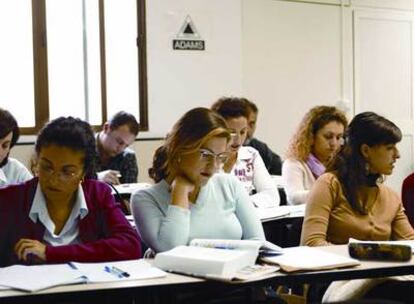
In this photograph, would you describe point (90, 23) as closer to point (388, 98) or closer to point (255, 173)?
point (255, 173)

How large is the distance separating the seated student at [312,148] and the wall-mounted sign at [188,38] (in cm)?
207

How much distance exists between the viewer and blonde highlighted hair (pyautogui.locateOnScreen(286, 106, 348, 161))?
3.79 m

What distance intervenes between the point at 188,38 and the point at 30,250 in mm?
3940

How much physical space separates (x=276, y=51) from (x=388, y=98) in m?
1.51

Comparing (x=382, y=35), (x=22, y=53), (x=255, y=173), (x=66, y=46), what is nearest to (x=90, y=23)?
(x=66, y=46)

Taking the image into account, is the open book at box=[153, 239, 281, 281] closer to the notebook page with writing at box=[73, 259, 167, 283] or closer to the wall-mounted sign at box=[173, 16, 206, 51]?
the notebook page with writing at box=[73, 259, 167, 283]

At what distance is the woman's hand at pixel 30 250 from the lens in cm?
193

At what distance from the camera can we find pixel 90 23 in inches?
206

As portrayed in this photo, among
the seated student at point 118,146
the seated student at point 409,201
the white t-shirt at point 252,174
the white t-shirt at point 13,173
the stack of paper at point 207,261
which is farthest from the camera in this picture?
the seated student at point 118,146

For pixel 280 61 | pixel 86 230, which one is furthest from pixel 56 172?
pixel 280 61

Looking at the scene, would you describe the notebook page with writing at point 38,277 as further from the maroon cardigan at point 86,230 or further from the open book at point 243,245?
the open book at point 243,245

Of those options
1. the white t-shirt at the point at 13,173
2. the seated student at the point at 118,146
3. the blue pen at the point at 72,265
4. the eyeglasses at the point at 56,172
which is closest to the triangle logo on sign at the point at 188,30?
the seated student at the point at 118,146

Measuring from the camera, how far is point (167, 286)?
1.69 m

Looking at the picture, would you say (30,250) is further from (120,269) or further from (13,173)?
(13,173)
